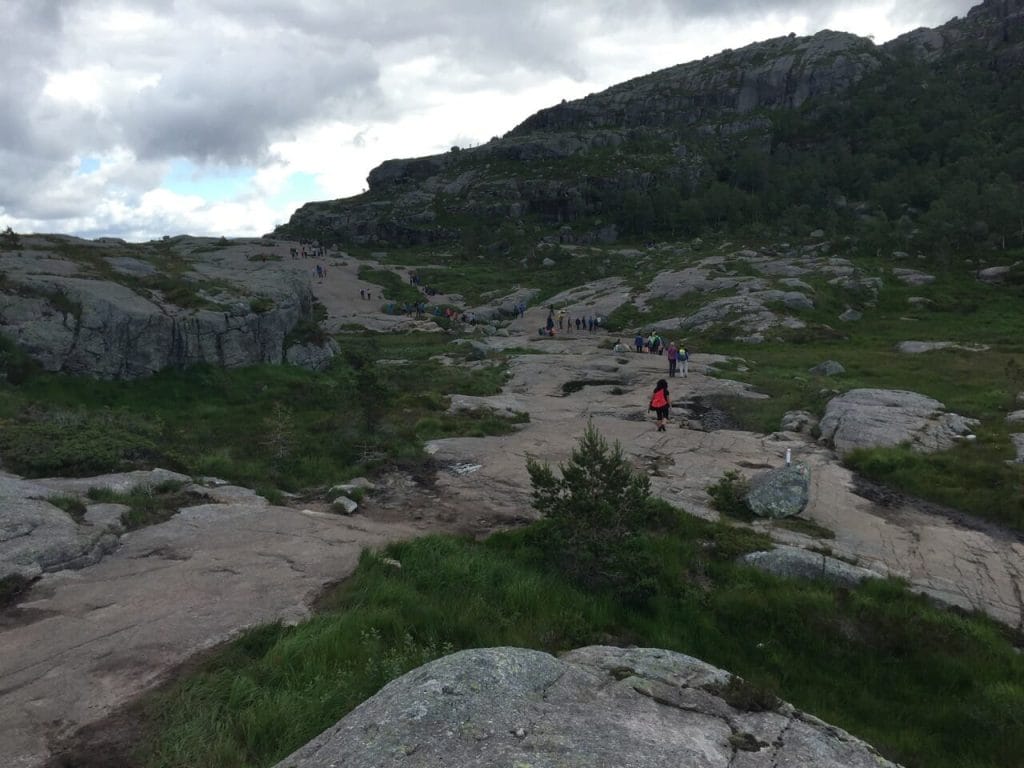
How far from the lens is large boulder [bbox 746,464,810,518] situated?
48.2ft

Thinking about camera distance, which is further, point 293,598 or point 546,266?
point 546,266

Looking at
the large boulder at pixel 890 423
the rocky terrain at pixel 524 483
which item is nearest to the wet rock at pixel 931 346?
the rocky terrain at pixel 524 483

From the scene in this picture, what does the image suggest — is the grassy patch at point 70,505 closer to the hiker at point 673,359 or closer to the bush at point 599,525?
the bush at point 599,525

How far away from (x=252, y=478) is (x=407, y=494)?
4.32m

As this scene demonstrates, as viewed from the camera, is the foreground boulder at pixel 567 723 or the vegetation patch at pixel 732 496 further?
the vegetation patch at pixel 732 496

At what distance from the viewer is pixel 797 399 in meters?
26.5

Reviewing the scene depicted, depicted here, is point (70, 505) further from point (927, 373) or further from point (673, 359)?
point (927, 373)

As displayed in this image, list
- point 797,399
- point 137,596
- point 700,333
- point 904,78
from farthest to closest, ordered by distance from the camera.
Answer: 1. point 904,78
2. point 700,333
3. point 797,399
4. point 137,596

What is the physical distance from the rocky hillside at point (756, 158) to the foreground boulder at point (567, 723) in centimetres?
7612

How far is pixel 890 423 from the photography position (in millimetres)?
21125

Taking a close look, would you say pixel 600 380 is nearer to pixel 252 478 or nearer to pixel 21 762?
pixel 252 478

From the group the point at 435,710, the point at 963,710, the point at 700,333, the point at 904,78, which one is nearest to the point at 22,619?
the point at 435,710

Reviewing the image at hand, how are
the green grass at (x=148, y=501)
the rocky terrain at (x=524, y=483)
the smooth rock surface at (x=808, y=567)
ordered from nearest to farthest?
1. the rocky terrain at (x=524, y=483)
2. the smooth rock surface at (x=808, y=567)
3. the green grass at (x=148, y=501)

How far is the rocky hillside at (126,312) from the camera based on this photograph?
22.7 m
